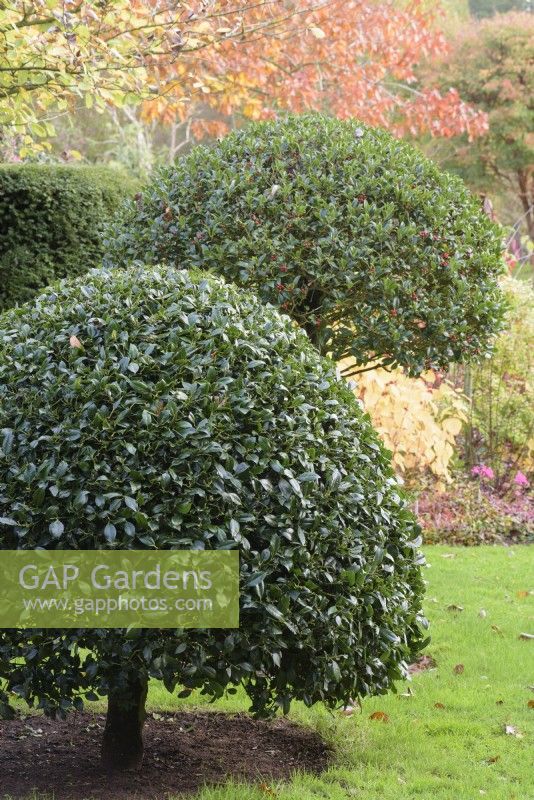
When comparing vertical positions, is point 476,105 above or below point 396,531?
above

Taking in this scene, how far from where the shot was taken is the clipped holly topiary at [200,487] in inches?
→ 106

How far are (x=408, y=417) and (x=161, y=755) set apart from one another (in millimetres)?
4674

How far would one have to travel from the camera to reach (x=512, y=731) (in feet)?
12.8

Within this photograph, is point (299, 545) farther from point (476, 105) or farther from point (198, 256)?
point (476, 105)

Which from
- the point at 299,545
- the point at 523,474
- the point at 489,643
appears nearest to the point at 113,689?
the point at 299,545

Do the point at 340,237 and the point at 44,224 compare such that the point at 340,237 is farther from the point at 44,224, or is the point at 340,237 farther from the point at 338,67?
the point at 338,67

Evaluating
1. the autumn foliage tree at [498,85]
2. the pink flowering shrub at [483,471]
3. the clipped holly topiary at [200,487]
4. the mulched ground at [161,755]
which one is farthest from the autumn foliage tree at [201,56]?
the autumn foliage tree at [498,85]

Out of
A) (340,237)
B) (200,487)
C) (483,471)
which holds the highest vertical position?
(340,237)

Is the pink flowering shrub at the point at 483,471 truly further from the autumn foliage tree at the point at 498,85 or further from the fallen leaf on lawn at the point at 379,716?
the autumn foliage tree at the point at 498,85

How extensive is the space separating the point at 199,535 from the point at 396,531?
33.4 inches

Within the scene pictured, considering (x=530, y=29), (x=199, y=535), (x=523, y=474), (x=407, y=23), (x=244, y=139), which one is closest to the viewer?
(x=199, y=535)

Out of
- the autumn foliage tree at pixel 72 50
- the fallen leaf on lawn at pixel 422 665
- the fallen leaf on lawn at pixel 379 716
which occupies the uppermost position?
the autumn foliage tree at pixel 72 50

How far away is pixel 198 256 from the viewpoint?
4477 millimetres

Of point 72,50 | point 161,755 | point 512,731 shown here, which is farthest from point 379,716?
point 72,50
